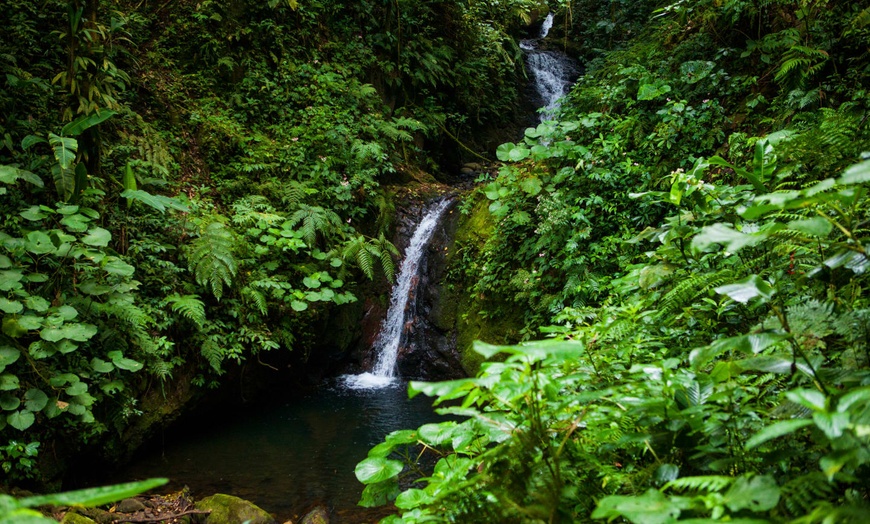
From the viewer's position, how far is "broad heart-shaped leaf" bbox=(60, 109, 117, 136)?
4.35 metres

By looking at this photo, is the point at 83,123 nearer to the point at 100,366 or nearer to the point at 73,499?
the point at 100,366

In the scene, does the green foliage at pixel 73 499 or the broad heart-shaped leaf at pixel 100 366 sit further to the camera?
the broad heart-shaped leaf at pixel 100 366

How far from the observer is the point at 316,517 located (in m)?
3.83

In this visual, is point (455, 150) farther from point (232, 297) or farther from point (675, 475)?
point (675, 475)

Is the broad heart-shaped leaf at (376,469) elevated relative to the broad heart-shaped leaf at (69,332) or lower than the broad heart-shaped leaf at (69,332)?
lower

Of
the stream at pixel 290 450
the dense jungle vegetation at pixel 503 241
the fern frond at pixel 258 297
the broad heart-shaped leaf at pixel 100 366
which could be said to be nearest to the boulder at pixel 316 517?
the stream at pixel 290 450

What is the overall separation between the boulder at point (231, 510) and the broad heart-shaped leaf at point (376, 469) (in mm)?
2662

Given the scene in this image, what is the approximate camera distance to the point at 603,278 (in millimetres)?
4566

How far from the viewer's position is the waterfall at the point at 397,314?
701 cm

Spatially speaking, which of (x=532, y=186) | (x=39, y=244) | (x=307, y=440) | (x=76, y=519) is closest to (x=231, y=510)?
(x=76, y=519)

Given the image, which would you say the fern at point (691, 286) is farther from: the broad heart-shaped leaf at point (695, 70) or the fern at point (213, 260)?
the fern at point (213, 260)

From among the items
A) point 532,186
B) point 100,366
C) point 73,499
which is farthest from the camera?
point 532,186

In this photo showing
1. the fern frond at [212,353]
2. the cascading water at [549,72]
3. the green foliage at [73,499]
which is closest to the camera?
the green foliage at [73,499]

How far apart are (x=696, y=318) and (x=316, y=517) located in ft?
10.6
